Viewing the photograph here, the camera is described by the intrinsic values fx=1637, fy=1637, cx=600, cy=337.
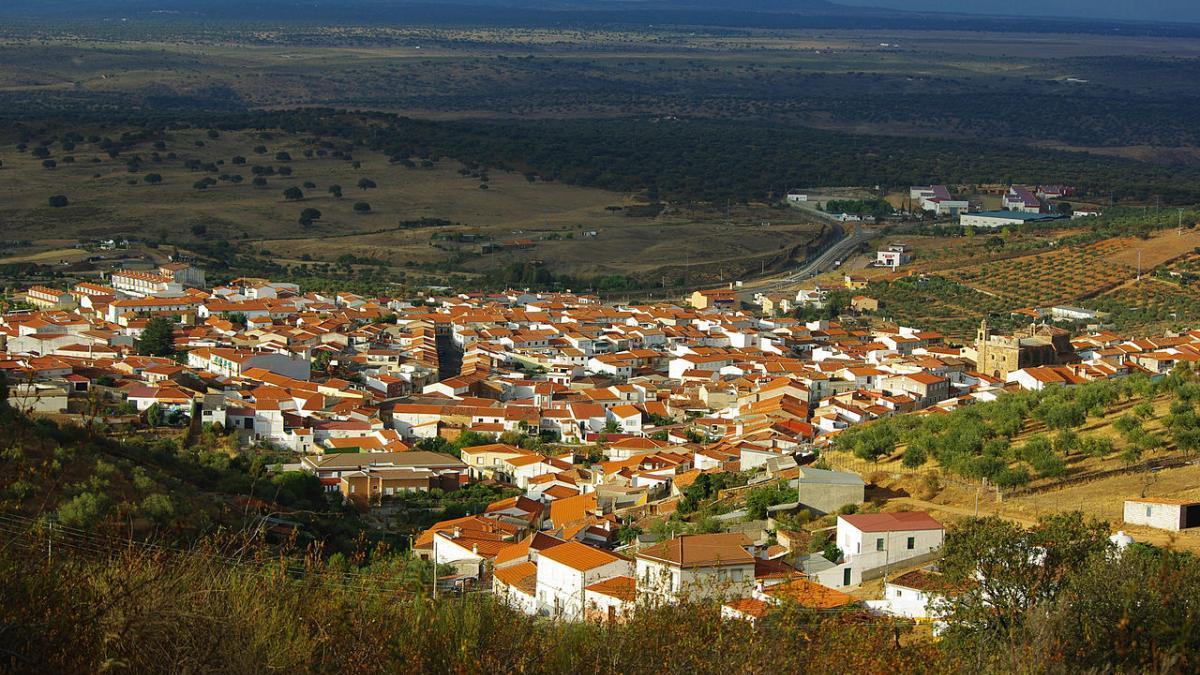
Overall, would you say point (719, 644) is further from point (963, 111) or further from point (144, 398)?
point (963, 111)

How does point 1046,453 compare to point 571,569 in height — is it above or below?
below

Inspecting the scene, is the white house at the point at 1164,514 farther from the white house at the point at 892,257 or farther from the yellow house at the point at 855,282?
the white house at the point at 892,257

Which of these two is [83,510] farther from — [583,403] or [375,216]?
[375,216]

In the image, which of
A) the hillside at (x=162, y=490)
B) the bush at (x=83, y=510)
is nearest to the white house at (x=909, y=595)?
the hillside at (x=162, y=490)

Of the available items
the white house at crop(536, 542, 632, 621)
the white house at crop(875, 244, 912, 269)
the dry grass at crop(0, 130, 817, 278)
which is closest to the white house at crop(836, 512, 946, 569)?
Answer: the white house at crop(536, 542, 632, 621)

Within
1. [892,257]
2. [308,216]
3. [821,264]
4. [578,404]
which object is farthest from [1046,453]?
[308,216]

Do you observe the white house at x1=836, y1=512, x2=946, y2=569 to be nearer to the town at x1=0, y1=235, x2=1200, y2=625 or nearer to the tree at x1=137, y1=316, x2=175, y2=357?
the town at x1=0, y1=235, x2=1200, y2=625

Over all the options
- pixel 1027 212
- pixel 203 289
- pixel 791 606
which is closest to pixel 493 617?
pixel 791 606
